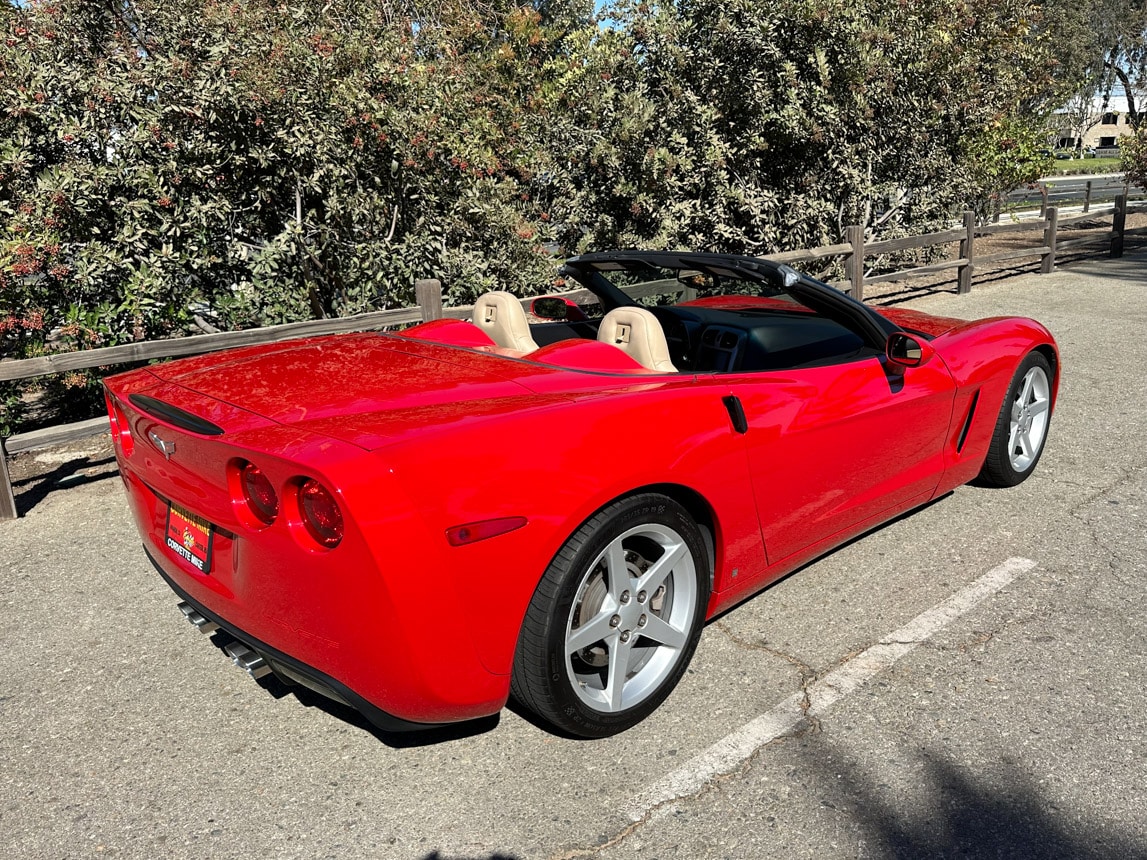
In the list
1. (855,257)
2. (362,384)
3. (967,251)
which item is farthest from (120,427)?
(967,251)

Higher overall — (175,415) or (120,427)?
(175,415)

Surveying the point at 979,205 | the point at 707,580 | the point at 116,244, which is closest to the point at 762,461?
the point at 707,580

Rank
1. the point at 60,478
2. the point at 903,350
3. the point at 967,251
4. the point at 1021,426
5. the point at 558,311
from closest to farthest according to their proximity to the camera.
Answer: the point at 903,350 < the point at 558,311 < the point at 1021,426 < the point at 60,478 < the point at 967,251

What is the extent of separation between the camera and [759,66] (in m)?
10.6

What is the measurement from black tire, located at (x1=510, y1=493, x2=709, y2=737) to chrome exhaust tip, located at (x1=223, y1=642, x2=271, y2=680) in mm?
707

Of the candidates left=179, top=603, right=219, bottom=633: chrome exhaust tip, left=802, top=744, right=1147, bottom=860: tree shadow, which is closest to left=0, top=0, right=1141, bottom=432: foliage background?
left=179, top=603, right=219, bottom=633: chrome exhaust tip

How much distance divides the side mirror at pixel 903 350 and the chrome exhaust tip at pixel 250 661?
2513mm

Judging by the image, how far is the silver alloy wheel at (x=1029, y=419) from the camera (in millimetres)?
4629

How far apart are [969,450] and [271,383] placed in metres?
3.10

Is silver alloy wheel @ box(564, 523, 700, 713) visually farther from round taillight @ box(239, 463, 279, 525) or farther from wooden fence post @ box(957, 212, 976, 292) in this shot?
wooden fence post @ box(957, 212, 976, 292)

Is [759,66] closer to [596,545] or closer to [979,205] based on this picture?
[979,205]

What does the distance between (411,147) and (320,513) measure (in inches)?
234

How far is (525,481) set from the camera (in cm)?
239

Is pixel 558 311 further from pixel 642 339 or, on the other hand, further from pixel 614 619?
pixel 614 619
